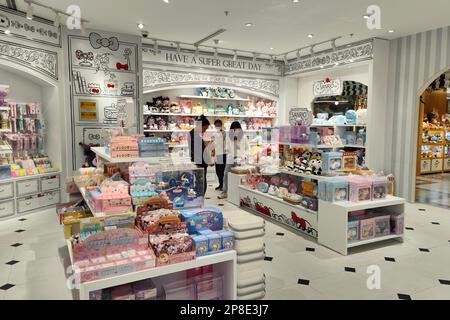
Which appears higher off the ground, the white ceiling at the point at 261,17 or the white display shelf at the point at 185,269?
the white ceiling at the point at 261,17

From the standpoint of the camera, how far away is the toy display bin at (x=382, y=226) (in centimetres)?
446

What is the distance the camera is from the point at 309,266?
3.86 meters

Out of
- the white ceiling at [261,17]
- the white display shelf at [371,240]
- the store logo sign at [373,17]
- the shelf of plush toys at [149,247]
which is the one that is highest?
the white ceiling at [261,17]

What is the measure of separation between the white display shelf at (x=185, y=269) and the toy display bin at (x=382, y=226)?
2674mm

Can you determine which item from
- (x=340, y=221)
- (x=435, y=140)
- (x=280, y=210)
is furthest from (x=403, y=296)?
(x=435, y=140)

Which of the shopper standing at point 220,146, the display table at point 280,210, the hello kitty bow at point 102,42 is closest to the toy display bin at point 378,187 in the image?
the display table at point 280,210

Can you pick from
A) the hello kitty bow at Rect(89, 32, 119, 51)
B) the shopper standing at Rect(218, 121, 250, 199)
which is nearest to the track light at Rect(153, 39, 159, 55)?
the hello kitty bow at Rect(89, 32, 119, 51)

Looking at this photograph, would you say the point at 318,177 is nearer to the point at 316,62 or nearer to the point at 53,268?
the point at 53,268

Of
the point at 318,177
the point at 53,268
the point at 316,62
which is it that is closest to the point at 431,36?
the point at 316,62

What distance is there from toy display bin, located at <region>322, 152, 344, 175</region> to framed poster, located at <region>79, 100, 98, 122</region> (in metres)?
4.38

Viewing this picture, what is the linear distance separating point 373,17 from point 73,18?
4923mm

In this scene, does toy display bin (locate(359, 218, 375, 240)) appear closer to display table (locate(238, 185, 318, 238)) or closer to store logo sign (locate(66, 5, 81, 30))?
display table (locate(238, 185, 318, 238))

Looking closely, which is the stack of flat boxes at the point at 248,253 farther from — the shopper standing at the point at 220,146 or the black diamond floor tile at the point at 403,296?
the shopper standing at the point at 220,146

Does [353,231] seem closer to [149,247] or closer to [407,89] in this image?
[149,247]
